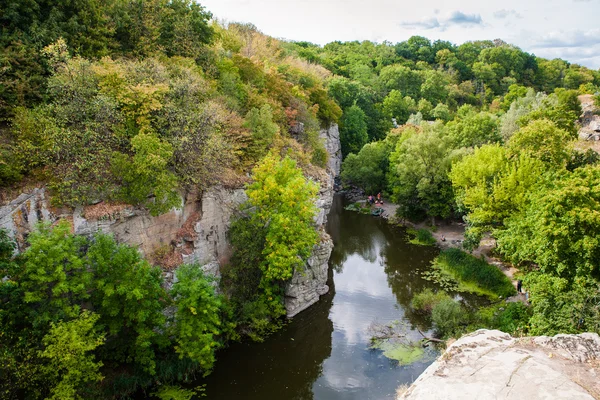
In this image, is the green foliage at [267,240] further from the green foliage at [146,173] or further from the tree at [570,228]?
the tree at [570,228]

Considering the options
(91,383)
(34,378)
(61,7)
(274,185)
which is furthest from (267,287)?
(61,7)

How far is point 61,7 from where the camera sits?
20516mm

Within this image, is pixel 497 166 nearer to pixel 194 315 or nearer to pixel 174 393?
pixel 194 315

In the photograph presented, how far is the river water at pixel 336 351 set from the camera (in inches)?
739

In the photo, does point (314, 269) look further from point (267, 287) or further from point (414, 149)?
point (414, 149)

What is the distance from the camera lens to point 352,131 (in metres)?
57.8

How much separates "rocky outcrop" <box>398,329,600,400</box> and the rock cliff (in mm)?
11464

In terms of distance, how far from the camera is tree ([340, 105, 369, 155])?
189 feet

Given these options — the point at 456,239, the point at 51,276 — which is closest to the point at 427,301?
the point at 456,239

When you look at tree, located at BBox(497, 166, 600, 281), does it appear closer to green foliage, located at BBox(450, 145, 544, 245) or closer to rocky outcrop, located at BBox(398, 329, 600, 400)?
rocky outcrop, located at BBox(398, 329, 600, 400)

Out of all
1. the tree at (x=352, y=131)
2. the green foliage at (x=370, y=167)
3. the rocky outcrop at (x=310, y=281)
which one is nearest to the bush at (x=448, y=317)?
the rocky outcrop at (x=310, y=281)

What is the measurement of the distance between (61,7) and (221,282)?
52.8 feet

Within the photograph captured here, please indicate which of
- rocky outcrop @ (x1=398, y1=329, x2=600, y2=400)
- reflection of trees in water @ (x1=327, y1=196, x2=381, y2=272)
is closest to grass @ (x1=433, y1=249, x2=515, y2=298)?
reflection of trees in water @ (x1=327, y1=196, x2=381, y2=272)

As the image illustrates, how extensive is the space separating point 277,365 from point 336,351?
341 cm
